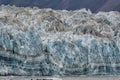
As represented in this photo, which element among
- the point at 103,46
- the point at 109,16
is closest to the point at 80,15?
the point at 109,16

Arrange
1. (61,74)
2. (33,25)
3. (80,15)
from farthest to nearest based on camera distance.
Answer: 1. (80,15)
2. (33,25)
3. (61,74)

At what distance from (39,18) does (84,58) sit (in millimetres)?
3626

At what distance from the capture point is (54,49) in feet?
85.1

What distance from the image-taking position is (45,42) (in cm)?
2628

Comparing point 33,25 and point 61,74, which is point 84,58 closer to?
point 61,74

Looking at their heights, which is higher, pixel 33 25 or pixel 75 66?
pixel 33 25

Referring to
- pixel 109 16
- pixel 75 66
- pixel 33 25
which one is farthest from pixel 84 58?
pixel 109 16

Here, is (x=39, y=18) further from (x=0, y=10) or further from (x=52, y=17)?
(x=0, y=10)

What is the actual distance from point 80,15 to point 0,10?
3996mm

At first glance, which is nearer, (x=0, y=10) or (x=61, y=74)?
(x=61, y=74)

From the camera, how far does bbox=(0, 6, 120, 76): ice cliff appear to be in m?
25.4

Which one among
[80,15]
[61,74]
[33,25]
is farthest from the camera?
[80,15]

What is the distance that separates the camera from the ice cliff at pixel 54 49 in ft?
83.4

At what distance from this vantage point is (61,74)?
25.6 m
